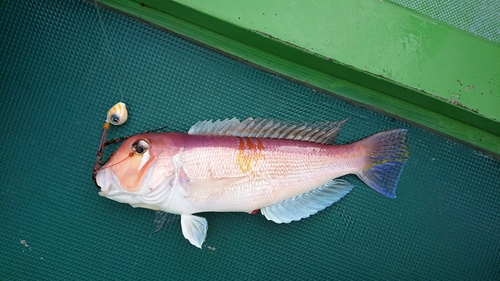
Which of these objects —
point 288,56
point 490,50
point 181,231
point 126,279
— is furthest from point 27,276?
point 490,50

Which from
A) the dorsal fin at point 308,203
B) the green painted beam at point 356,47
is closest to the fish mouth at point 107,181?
the dorsal fin at point 308,203

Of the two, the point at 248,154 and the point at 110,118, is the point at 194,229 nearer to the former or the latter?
the point at 248,154

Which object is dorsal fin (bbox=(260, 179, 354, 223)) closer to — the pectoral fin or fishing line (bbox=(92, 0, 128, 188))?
the pectoral fin

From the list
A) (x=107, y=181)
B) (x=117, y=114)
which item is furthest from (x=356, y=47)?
(x=107, y=181)

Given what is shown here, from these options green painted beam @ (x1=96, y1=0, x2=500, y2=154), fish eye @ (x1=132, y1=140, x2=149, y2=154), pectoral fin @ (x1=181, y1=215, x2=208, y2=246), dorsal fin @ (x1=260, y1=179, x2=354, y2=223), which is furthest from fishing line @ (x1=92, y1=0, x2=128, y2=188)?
dorsal fin @ (x1=260, y1=179, x2=354, y2=223)

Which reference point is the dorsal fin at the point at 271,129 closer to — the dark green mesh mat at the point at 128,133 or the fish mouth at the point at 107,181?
the dark green mesh mat at the point at 128,133

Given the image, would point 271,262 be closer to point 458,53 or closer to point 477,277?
point 477,277
